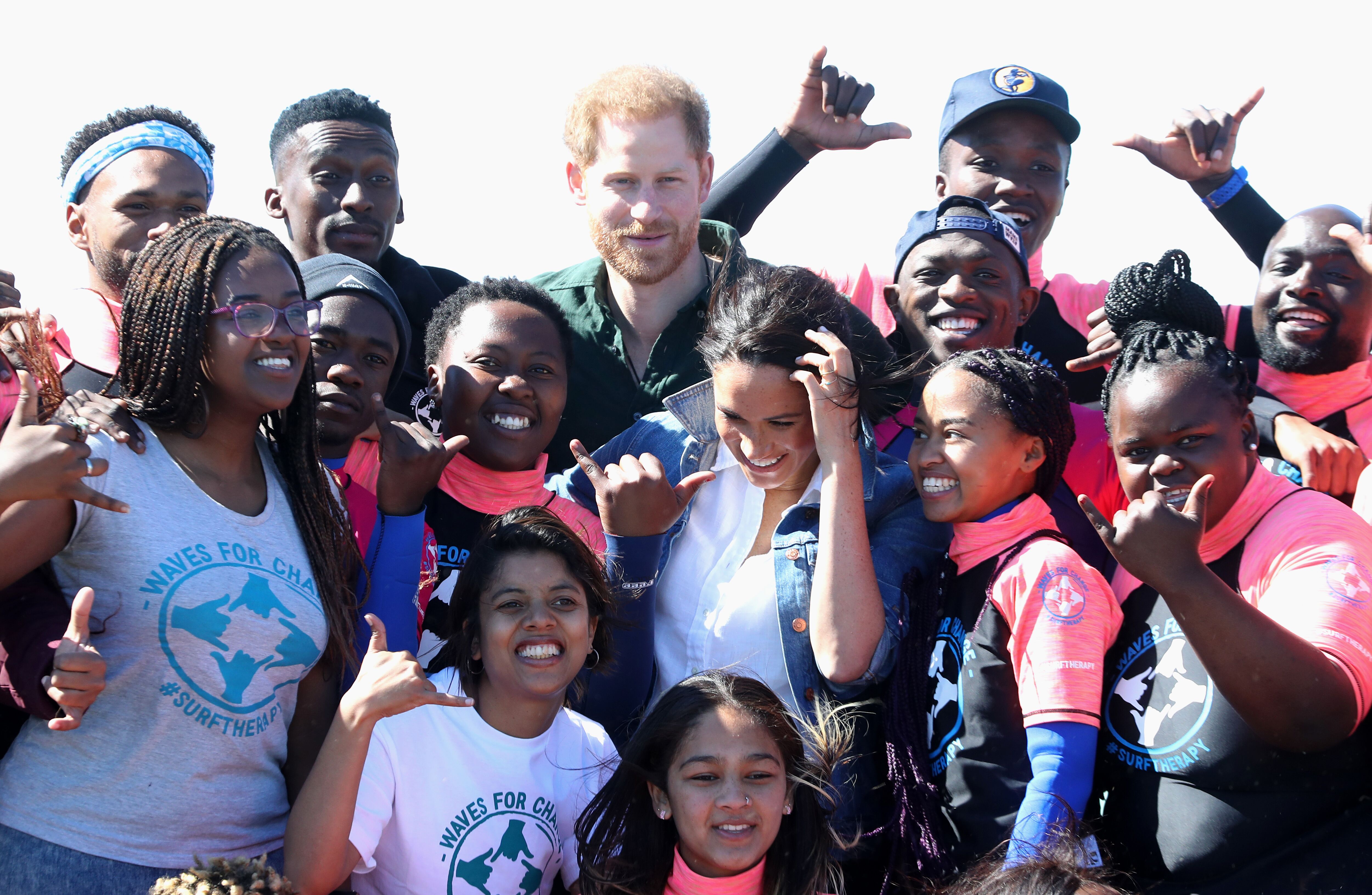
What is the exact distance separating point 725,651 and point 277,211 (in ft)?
9.84

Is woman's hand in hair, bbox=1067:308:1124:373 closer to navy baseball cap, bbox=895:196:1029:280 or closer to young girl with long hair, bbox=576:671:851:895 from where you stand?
navy baseball cap, bbox=895:196:1029:280

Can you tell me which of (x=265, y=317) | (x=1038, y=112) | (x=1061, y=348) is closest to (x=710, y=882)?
(x=265, y=317)

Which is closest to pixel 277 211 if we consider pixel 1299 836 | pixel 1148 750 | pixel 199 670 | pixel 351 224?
pixel 351 224

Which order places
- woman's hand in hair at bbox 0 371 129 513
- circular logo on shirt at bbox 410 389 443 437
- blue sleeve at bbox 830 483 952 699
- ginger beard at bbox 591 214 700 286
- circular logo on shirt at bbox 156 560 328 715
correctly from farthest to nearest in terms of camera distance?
ginger beard at bbox 591 214 700 286, circular logo on shirt at bbox 410 389 443 437, blue sleeve at bbox 830 483 952 699, circular logo on shirt at bbox 156 560 328 715, woman's hand in hair at bbox 0 371 129 513

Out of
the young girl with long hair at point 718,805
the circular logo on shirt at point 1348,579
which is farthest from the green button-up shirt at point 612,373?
the circular logo on shirt at point 1348,579

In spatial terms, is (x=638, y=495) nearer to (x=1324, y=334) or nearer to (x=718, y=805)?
(x=718, y=805)

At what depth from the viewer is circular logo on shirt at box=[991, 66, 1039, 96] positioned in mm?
5039

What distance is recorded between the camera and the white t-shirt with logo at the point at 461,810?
10.00 ft

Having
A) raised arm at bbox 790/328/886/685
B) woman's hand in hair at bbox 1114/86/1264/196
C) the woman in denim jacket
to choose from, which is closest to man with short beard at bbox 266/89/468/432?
the woman in denim jacket

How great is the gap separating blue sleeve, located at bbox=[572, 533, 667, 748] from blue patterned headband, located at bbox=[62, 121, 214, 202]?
210 centimetres

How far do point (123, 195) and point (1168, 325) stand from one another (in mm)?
3506

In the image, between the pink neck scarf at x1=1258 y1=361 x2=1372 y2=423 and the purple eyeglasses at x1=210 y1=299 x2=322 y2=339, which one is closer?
the purple eyeglasses at x1=210 y1=299 x2=322 y2=339

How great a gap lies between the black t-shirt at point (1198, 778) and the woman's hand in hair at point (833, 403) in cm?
94

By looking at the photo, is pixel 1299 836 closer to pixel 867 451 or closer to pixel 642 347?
pixel 867 451
